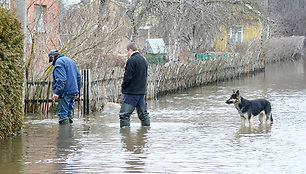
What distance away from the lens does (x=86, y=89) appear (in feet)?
49.0

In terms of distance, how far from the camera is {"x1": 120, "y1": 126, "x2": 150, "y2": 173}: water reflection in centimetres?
793

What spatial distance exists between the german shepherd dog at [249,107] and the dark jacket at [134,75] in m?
2.28

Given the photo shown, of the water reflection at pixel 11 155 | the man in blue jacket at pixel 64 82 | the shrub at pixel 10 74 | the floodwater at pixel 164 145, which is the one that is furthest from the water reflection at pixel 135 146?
the shrub at pixel 10 74

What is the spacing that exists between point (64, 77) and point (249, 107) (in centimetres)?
400

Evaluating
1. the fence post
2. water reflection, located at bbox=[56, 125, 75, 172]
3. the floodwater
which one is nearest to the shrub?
the floodwater

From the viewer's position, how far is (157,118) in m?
14.5

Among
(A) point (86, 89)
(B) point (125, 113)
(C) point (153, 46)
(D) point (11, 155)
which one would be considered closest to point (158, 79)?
(A) point (86, 89)

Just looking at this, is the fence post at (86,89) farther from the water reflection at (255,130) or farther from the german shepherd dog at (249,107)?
the water reflection at (255,130)

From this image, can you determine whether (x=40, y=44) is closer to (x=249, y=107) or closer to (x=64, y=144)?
(x=249, y=107)

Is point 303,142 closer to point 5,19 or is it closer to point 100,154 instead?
point 100,154

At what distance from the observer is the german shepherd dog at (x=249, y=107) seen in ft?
41.0

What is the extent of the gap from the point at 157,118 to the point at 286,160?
6.40 meters

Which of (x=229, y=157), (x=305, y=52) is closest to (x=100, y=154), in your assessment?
(x=229, y=157)

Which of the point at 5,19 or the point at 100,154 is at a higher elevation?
the point at 5,19
